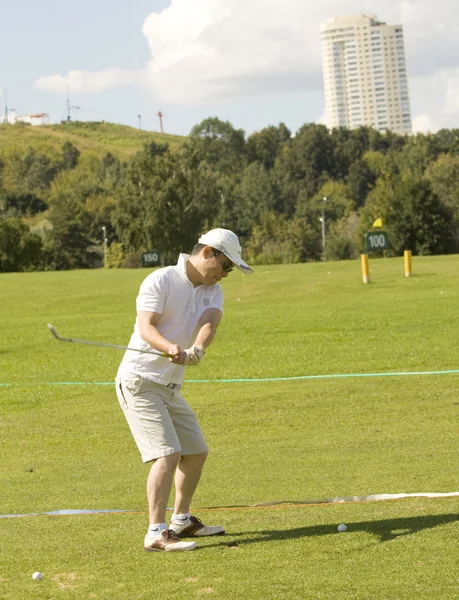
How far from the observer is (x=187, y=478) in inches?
290

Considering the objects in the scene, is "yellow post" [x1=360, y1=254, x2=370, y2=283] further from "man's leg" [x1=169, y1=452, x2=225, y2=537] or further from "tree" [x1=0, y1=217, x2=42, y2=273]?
"tree" [x1=0, y1=217, x2=42, y2=273]

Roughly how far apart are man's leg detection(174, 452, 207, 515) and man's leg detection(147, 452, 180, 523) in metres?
0.32

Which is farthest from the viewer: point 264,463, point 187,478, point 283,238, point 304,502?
point 283,238

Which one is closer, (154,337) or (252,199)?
(154,337)

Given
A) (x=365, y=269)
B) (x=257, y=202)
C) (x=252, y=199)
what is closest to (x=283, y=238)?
(x=257, y=202)

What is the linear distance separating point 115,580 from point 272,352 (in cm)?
1634

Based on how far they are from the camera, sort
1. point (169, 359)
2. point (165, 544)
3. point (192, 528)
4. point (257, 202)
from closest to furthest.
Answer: point (165, 544)
point (169, 359)
point (192, 528)
point (257, 202)

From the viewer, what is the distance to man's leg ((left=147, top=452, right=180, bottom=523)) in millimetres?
6984

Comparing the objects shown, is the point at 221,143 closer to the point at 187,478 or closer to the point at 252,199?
the point at 252,199

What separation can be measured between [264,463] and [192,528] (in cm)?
354

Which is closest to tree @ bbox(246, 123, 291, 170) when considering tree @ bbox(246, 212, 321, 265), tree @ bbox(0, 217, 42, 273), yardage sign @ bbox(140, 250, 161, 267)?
tree @ bbox(246, 212, 321, 265)

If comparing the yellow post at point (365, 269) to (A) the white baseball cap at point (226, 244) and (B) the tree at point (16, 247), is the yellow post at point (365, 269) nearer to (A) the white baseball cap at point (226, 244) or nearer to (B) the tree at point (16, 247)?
(A) the white baseball cap at point (226, 244)

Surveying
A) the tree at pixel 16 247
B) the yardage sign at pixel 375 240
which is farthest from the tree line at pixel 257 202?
the yardage sign at pixel 375 240

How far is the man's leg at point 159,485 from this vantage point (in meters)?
6.98
